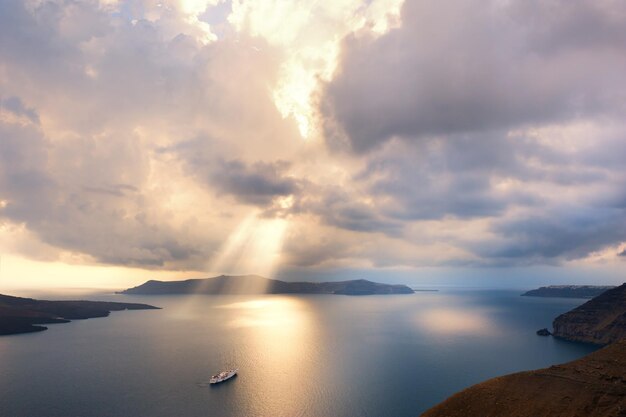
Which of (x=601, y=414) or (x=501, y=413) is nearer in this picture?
(x=601, y=414)

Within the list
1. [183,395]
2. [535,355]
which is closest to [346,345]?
[535,355]

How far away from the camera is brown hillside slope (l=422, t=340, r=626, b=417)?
57.4 metres

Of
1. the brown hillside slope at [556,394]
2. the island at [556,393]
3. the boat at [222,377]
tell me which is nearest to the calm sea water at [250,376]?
the boat at [222,377]

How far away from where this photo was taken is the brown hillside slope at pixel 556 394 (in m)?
57.4

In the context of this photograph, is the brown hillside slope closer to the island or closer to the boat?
the island

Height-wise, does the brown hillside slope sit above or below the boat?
above

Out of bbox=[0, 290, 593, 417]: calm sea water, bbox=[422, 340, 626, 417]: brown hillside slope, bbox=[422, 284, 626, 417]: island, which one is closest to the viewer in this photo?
bbox=[422, 340, 626, 417]: brown hillside slope

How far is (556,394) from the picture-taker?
205 ft

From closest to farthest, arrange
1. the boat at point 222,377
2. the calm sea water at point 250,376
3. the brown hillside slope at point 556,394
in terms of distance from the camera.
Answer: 1. the brown hillside slope at point 556,394
2. the calm sea water at point 250,376
3. the boat at point 222,377

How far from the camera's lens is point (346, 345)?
7869 inches

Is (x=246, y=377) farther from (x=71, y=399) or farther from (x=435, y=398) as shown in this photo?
(x=435, y=398)

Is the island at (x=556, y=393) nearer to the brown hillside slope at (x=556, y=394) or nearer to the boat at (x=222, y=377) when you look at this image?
the brown hillside slope at (x=556, y=394)

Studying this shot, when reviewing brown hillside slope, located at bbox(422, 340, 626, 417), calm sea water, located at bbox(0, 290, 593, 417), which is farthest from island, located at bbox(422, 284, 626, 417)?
calm sea water, located at bbox(0, 290, 593, 417)

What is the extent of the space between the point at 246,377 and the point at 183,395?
95.0 feet
